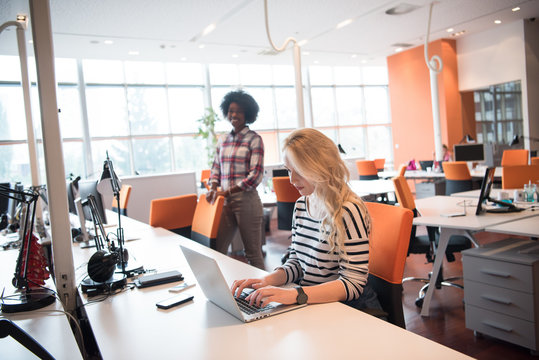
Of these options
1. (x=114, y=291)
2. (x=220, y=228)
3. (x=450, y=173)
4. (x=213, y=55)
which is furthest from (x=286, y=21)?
(x=114, y=291)

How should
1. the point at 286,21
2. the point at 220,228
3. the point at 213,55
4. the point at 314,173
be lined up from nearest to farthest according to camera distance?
the point at 314,173, the point at 220,228, the point at 286,21, the point at 213,55

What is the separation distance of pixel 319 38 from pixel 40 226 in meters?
6.89

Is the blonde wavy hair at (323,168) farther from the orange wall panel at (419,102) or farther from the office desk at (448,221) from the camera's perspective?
the orange wall panel at (419,102)

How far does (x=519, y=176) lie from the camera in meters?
4.21

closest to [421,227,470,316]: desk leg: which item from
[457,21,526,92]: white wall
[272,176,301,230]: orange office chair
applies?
[272,176,301,230]: orange office chair

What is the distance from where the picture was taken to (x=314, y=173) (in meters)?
1.53

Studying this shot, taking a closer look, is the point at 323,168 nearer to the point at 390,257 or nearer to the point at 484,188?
the point at 390,257

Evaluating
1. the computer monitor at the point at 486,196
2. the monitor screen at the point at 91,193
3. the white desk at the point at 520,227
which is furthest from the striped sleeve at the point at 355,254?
the monitor screen at the point at 91,193

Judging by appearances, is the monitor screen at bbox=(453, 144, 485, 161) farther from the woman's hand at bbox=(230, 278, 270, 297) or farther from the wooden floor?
the woman's hand at bbox=(230, 278, 270, 297)

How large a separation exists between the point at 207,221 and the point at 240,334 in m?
1.81

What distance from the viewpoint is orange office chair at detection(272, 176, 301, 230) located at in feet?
15.0

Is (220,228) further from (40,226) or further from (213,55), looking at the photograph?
(213,55)

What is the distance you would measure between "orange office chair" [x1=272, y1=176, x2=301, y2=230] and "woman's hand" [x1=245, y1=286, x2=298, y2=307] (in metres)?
3.20

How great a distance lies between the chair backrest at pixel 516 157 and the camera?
685cm
